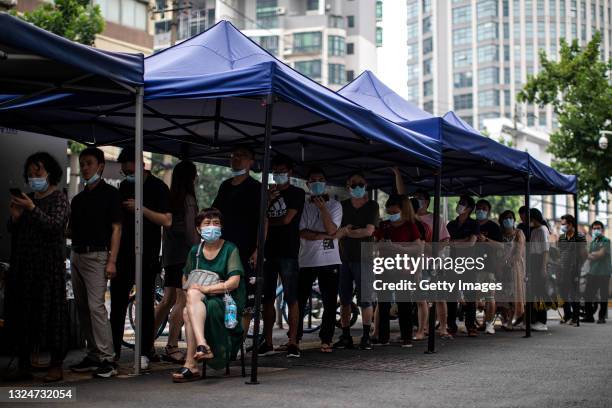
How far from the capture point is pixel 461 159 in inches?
554

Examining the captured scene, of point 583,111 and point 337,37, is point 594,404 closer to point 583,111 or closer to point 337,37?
point 583,111

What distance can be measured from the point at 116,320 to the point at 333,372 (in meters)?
2.19

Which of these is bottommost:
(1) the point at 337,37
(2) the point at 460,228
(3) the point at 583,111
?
(2) the point at 460,228

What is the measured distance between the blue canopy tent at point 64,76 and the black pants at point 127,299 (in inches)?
19.0

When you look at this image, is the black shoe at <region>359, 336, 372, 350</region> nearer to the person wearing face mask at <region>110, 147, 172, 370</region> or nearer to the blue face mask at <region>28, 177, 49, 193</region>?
the person wearing face mask at <region>110, 147, 172, 370</region>

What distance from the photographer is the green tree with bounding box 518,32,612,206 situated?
31.3 metres

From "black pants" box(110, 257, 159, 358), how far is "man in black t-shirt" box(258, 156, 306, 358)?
4.85 ft

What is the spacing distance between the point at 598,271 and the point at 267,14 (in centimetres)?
8296

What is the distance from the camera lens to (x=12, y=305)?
838 centimetres

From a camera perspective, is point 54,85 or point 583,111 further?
point 583,111

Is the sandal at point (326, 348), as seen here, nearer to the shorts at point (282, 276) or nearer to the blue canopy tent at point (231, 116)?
the shorts at point (282, 276)

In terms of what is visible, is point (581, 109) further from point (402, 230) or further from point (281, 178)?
point (281, 178)

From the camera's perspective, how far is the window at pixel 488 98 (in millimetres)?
143750

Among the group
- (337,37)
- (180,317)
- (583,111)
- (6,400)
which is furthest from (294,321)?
(337,37)
